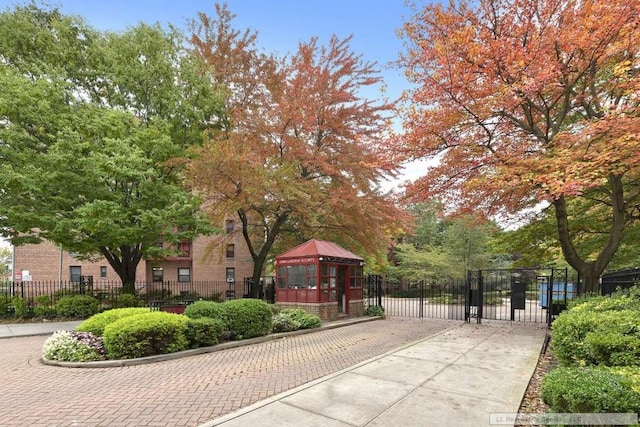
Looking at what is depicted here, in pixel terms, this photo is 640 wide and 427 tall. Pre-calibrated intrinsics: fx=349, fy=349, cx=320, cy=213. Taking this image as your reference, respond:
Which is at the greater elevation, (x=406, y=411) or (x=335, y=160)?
(x=335, y=160)

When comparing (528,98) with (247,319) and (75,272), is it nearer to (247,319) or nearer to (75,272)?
(247,319)

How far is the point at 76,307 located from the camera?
14.5 metres

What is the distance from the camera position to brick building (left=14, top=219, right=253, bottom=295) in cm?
2836

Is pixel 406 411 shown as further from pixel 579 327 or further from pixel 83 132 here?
pixel 83 132

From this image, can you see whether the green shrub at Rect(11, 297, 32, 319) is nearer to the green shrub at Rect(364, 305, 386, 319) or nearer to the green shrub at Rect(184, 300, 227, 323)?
the green shrub at Rect(184, 300, 227, 323)

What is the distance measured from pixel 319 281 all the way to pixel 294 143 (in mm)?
5781

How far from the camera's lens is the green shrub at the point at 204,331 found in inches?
334

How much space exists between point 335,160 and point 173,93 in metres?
7.68

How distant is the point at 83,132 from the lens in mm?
13586

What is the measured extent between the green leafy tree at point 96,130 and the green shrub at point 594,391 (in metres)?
12.4

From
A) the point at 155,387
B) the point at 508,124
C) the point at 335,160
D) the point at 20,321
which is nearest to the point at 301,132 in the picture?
the point at 335,160

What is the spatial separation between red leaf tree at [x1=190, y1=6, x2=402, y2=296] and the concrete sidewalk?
7.89 metres

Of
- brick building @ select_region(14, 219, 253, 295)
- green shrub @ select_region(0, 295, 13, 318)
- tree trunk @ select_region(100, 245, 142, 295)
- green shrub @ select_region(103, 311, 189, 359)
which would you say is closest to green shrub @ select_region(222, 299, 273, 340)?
green shrub @ select_region(103, 311, 189, 359)

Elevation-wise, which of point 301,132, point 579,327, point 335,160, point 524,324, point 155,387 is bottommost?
point 524,324
